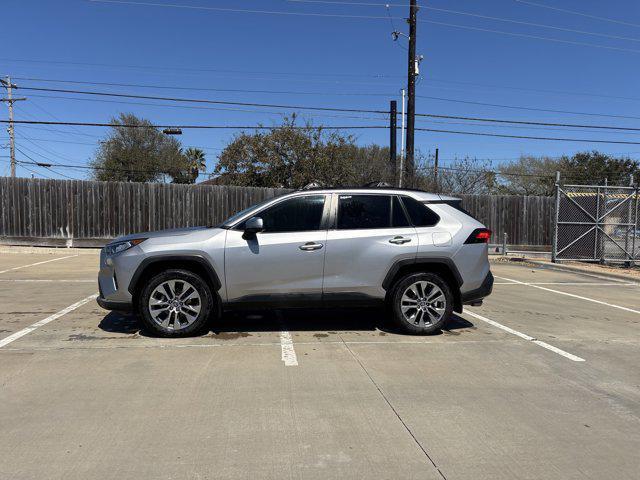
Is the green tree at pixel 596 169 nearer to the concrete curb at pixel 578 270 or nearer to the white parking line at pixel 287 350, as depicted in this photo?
the concrete curb at pixel 578 270

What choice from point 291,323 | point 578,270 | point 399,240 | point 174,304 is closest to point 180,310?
point 174,304

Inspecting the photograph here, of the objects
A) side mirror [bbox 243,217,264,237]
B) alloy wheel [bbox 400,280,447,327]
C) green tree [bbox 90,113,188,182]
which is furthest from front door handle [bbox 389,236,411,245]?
green tree [bbox 90,113,188,182]

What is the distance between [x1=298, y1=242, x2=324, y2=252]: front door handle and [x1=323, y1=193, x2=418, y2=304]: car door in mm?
122

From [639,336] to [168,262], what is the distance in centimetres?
628

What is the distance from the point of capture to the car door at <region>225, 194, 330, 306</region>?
18.6ft

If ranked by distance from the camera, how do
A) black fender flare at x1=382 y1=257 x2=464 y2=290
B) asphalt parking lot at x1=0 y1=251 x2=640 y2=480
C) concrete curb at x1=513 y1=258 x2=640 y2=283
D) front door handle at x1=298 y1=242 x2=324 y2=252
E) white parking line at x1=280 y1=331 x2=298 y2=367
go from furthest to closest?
concrete curb at x1=513 y1=258 x2=640 y2=283 → black fender flare at x1=382 y1=257 x2=464 y2=290 → front door handle at x1=298 y1=242 x2=324 y2=252 → white parking line at x1=280 y1=331 x2=298 y2=367 → asphalt parking lot at x1=0 y1=251 x2=640 y2=480

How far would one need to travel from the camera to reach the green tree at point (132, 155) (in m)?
41.5

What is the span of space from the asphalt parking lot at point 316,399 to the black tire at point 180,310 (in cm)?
15

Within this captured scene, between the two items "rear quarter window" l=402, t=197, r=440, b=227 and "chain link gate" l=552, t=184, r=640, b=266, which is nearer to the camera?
"rear quarter window" l=402, t=197, r=440, b=227

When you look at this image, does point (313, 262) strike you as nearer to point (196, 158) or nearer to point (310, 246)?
point (310, 246)

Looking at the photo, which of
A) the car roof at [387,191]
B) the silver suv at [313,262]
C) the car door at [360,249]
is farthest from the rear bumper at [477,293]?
the car roof at [387,191]

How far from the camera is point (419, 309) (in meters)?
6.08

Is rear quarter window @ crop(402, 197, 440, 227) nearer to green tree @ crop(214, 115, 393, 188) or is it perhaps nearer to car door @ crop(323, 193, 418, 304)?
car door @ crop(323, 193, 418, 304)

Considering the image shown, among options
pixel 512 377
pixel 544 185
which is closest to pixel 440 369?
pixel 512 377
